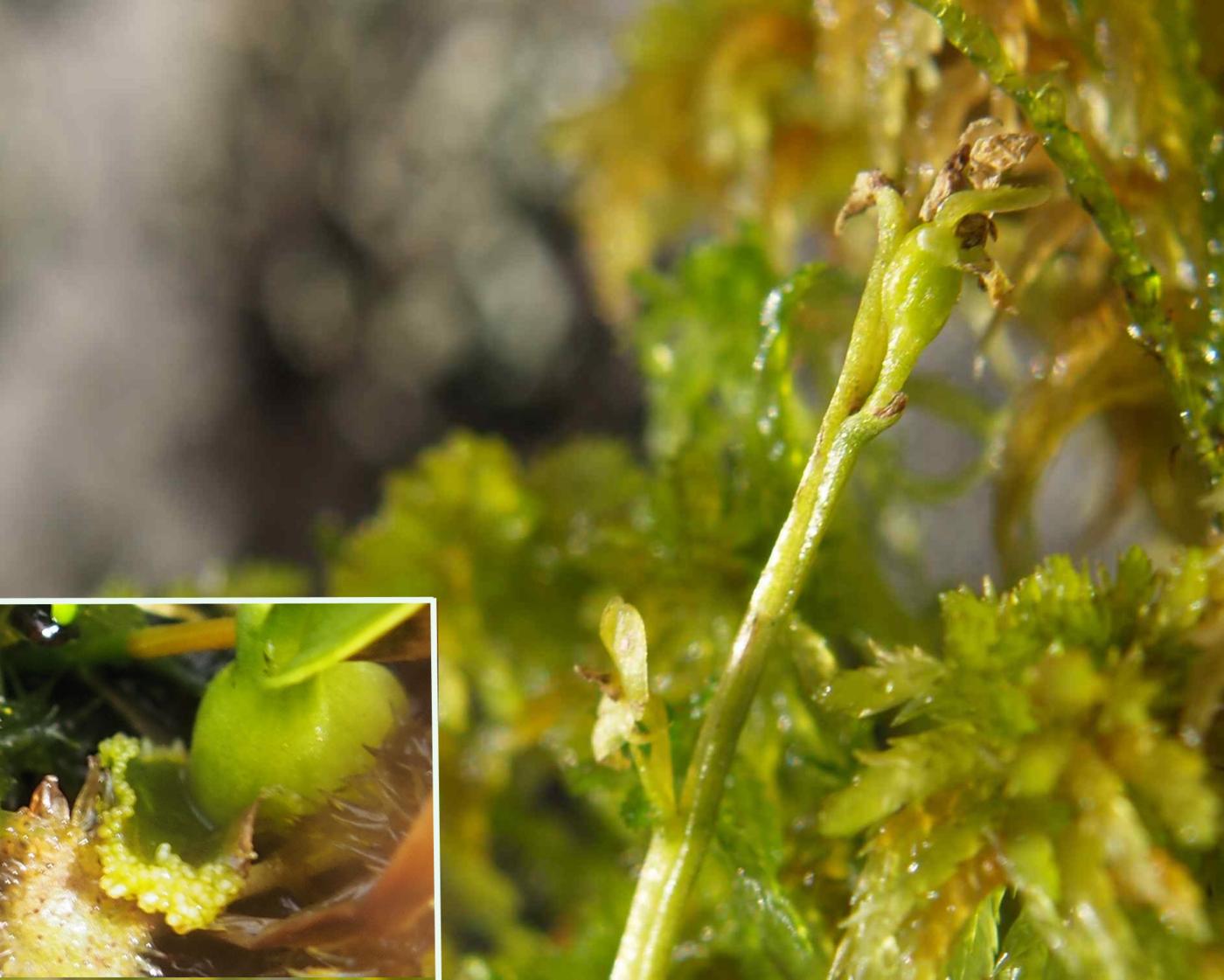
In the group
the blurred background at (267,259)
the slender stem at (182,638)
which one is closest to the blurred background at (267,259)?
the blurred background at (267,259)

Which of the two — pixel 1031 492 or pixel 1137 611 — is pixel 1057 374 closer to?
pixel 1031 492

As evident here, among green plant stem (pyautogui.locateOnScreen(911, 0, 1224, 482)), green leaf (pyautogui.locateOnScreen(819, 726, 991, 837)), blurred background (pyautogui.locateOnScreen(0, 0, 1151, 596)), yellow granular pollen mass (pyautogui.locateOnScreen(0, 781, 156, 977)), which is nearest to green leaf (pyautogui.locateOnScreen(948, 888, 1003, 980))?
green leaf (pyautogui.locateOnScreen(819, 726, 991, 837))

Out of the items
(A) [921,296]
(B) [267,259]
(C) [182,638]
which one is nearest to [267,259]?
(B) [267,259]

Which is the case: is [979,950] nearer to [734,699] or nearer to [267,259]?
[734,699]

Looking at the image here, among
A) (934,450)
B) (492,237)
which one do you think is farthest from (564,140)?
(934,450)

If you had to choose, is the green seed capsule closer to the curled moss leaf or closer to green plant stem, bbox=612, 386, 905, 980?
green plant stem, bbox=612, 386, 905, 980
